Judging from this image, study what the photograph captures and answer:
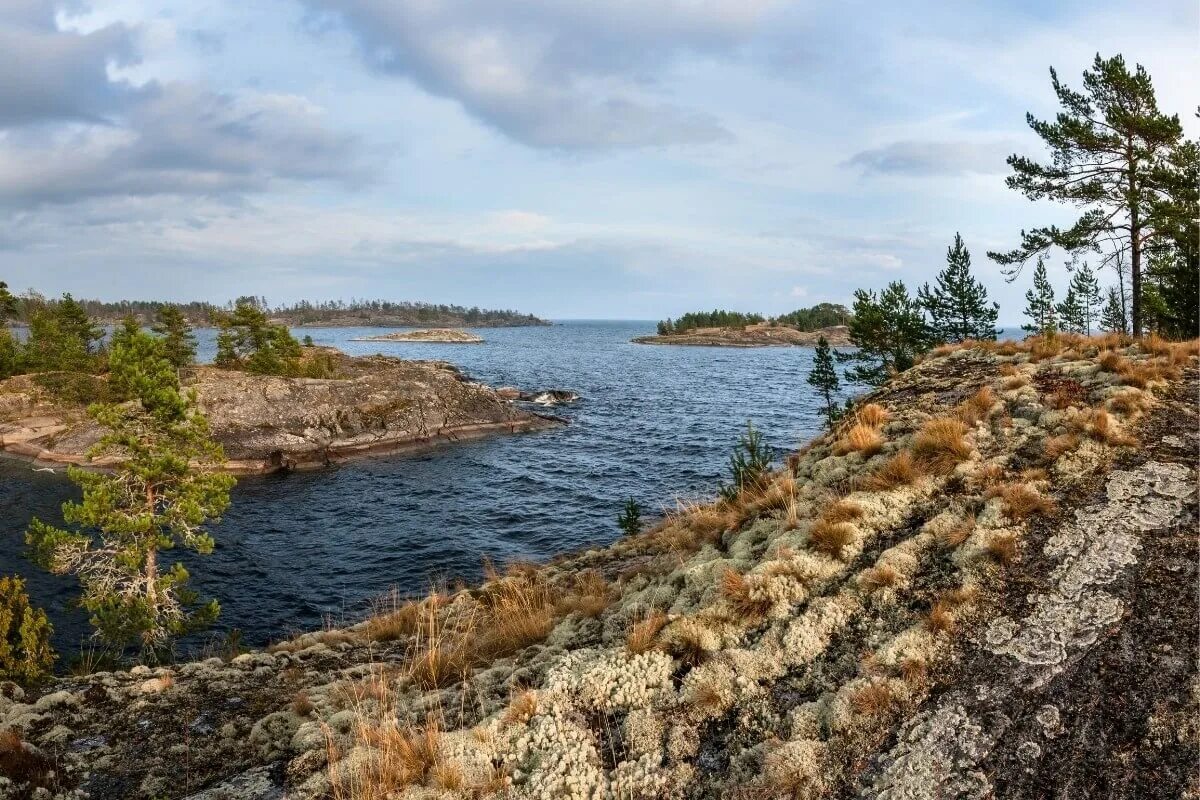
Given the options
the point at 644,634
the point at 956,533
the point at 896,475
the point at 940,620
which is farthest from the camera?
the point at 896,475

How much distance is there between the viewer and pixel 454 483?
3641 cm

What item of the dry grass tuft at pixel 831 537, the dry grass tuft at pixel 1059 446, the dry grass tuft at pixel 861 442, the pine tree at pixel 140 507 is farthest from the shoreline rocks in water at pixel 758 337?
the dry grass tuft at pixel 831 537

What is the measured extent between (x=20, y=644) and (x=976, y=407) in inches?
722

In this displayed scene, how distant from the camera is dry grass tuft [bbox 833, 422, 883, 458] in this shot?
10781 millimetres

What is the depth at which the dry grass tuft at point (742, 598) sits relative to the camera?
6.61 m

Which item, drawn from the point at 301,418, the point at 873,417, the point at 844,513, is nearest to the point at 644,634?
the point at 844,513

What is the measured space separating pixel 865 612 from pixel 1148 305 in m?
35.2

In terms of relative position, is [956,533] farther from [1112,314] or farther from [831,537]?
[1112,314]

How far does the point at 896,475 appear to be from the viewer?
899 centimetres

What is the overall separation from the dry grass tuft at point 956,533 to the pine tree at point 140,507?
17070 millimetres

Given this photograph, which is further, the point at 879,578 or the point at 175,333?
the point at 175,333

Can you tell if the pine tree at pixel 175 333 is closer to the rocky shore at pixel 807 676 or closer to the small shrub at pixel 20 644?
the small shrub at pixel 20 644

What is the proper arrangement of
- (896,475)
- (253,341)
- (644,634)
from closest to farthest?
1. (644,634)
2. (896,475)
3. (253,341)

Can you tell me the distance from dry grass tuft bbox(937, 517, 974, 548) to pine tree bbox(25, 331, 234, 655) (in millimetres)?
17070
